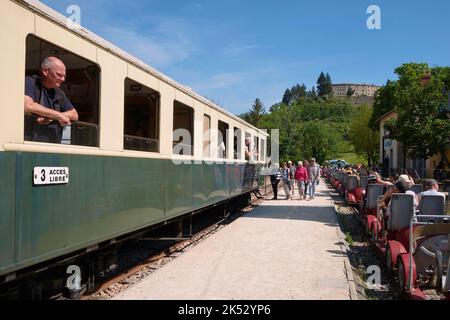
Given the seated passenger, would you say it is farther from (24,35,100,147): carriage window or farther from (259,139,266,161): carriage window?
(259,139,266,161): carriage window

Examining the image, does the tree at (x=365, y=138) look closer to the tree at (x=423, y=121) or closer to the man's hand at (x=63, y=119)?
the tree at (x=423, y=121)

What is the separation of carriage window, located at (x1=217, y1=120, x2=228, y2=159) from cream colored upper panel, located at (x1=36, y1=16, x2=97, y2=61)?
5953mm

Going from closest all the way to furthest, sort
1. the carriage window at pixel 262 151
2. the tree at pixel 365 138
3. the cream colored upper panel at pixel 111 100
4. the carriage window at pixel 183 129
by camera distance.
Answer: the cream colored upper panel at pixel 111 100, the carriage window at pixel 183 129, the carriage window at pixel 262 151, the tree at pixel 365 138

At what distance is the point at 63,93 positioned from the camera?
16.2 feet

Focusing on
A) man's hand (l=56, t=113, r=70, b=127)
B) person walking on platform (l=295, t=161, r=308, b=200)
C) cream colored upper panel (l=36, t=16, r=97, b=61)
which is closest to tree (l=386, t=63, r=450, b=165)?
person walking on platform (l=295, t=161, r=308, b=200)

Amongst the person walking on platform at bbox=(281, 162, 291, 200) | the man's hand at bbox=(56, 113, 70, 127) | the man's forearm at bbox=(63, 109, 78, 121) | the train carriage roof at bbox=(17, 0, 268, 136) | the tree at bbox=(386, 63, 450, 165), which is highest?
the tree at bbox=(386, 63, 450, 165)

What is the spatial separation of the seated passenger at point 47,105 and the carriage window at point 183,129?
3248 mm

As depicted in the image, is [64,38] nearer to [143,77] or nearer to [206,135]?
[143,77]

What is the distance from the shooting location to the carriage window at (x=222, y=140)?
1112cm

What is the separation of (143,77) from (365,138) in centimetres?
6536

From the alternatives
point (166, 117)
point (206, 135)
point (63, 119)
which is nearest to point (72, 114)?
point (63, 119)

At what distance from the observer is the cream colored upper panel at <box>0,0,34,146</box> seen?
3914mm

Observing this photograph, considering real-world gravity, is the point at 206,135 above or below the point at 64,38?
below

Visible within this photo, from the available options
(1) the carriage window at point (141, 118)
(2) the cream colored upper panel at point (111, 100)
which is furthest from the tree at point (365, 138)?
(2) the cream colored upper panel at point (111, 100)
